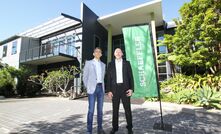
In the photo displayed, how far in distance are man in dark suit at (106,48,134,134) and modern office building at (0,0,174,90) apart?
350 inches

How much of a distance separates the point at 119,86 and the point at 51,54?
12369 millimetres

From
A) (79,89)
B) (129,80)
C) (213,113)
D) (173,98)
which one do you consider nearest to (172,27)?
(173,98)

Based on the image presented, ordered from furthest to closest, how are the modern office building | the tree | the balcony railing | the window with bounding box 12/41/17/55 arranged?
the window with bounding box 12/41/17/55
the balcony railing
the modern office building
the tree

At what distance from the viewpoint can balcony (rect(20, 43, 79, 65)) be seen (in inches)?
582

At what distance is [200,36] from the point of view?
978 centimetres

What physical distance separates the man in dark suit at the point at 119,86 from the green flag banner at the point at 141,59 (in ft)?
3.13

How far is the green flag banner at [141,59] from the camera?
4.47m

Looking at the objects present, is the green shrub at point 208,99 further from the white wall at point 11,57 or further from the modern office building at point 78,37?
the white wall at point 11,57

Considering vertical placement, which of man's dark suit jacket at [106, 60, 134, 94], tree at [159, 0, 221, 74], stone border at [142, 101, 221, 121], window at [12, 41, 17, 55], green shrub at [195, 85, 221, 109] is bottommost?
stone border at [142, 101, 221, 121]

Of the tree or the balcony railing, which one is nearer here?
the tree

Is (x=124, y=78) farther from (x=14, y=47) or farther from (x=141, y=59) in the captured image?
(x=14, y=47)

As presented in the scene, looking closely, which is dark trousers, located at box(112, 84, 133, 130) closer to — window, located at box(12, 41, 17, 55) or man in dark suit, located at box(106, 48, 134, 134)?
man in dark suit, located at box(106, 48, 134, 134)

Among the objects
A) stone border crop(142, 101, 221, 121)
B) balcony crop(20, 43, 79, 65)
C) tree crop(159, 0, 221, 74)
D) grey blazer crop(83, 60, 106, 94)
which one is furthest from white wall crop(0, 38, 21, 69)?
grey blazer crop(83, 60, 106, 94)

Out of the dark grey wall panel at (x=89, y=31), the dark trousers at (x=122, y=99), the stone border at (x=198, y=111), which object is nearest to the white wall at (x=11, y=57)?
the dark grey wall panel at (x=89, y=31)
